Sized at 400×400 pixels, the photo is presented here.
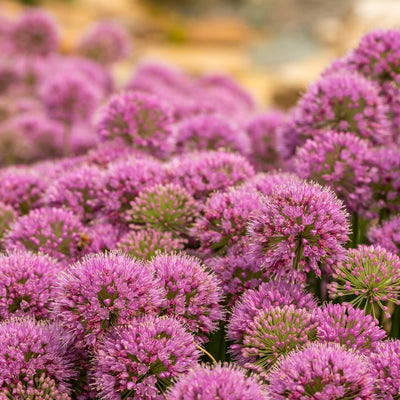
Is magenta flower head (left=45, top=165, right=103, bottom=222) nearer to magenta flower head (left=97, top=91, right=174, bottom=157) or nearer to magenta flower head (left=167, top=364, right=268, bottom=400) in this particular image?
magenta flower head (left=97, top=91, right=174, bottom=157)

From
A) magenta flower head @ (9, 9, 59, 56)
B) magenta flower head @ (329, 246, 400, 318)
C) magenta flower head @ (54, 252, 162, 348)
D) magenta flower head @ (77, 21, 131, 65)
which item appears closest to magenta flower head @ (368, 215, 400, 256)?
magenta flower head @ (329, 246, 400, 318)

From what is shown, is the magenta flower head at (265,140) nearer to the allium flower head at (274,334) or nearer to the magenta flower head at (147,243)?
the magenta flower head at (147,243)

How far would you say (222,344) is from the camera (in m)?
1.54

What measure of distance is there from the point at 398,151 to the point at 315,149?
0.30 meters

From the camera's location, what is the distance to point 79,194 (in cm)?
199

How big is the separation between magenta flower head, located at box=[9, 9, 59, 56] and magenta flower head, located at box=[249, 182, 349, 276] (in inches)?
117

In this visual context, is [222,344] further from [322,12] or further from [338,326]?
[322,12]

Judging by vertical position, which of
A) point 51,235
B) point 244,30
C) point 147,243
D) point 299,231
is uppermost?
point 299,231

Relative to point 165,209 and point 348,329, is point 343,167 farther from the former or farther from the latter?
point 348,329

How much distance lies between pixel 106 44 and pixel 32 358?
3091 millimetres

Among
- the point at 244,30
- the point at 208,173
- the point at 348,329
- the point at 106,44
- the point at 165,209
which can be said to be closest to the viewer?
the point at 348,329

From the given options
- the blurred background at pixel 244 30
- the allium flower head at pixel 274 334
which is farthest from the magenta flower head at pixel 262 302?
the blurred background at pixel 244 30

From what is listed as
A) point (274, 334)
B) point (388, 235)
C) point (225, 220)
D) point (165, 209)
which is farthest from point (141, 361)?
point (388, 235)

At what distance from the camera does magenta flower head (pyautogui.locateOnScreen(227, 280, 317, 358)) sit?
1330 mm
